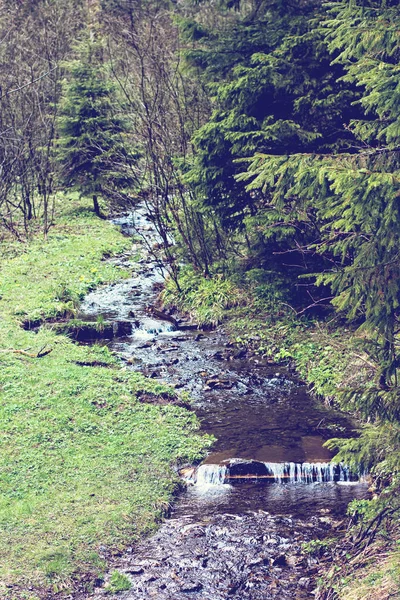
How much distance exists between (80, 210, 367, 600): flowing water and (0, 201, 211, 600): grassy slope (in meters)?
0.40

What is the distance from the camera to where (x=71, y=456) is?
929cm

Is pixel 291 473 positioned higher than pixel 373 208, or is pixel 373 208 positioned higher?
pixel 373 208

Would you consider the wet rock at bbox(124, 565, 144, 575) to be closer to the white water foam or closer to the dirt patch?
the white water foam

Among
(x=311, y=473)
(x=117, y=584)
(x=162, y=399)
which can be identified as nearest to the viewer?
(x=117, y=584)

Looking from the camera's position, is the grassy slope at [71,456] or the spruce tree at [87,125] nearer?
the grassy slope at [71,456]

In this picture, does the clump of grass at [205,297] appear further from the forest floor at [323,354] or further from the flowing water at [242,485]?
the flowing water at [242,485]

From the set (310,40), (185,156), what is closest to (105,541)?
(310,40)

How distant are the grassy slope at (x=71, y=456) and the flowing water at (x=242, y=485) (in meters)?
0.40

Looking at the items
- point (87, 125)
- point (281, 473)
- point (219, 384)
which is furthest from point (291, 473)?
point (87, 125)

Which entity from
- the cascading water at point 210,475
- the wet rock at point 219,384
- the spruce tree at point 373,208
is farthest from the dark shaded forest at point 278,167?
the cascading water at point 210,475

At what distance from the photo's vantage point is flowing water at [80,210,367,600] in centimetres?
696

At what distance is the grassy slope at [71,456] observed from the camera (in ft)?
23.9

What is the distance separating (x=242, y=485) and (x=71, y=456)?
8.03 ft

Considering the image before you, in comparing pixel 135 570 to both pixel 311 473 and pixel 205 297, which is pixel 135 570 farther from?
pixel 205 297
